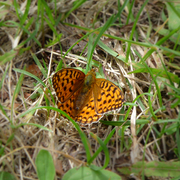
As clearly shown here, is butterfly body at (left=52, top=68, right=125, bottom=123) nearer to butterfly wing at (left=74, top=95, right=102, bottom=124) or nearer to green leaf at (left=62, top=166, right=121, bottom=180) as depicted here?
butterfly wing at (left=74, top=95, right=102, bottom=124)

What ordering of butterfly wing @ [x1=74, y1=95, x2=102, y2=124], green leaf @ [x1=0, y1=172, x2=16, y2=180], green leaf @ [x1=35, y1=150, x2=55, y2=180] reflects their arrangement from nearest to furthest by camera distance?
green leaf @ [x1=35, y1=150, x2=55, y2=180], green leaf @ [x1=0, y1=172, x2=16, y2=180], butterfly wing @ [x1=74, y1=95, x2=102, y2=124]

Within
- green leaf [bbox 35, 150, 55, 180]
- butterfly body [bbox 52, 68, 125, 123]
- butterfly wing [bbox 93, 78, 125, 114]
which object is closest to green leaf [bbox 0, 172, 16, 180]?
green leaf [bbox 35, 150, 55, 180]

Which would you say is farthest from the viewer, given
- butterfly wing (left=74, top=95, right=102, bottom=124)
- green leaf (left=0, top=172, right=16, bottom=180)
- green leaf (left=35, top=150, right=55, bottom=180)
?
butterfly wing (left=74, top=95, right=102, bottom=124)

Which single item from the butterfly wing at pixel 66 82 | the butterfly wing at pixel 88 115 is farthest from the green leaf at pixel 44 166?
the butterfly wing at pixel 66 82

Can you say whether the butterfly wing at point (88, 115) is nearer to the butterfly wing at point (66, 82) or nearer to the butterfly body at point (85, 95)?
the butterfly body at point (85, 95)

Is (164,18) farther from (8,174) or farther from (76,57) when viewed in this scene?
(8,174)

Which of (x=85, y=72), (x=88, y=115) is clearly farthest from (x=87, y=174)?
(x=85, y=72)

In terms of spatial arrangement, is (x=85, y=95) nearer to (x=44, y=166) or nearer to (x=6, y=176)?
(x=44, y=166)
